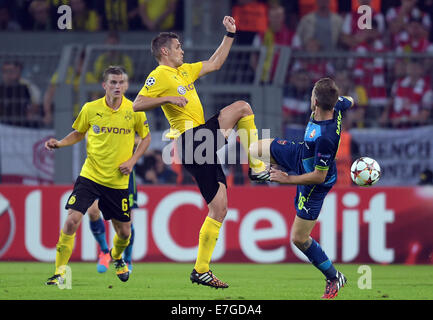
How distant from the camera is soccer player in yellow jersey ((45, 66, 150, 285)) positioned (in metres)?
9.40

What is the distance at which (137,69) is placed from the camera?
12633 mm

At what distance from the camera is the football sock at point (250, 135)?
8359mm

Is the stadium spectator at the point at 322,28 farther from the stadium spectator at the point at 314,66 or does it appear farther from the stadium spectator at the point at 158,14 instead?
the stadium spectator at the point at 158,14

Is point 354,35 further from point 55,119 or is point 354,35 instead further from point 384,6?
point 55,119

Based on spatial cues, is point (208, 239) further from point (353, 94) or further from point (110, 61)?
point (353, 94)

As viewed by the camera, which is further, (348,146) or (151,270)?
(348,146)

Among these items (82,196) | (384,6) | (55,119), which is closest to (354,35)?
(384,6)

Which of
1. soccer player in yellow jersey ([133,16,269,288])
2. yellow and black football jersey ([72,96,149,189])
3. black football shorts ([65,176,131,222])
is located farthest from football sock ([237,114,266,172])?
black football shorts ([65,176,131,222])

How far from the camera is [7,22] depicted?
1476cm

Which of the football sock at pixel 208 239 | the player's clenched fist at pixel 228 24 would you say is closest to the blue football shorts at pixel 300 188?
the football sock at pixel 208 239

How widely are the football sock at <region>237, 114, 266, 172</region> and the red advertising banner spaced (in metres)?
3.86

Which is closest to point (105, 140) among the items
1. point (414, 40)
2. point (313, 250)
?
point (313, 250)

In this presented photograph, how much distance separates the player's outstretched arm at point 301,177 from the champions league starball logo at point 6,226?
5.43m
